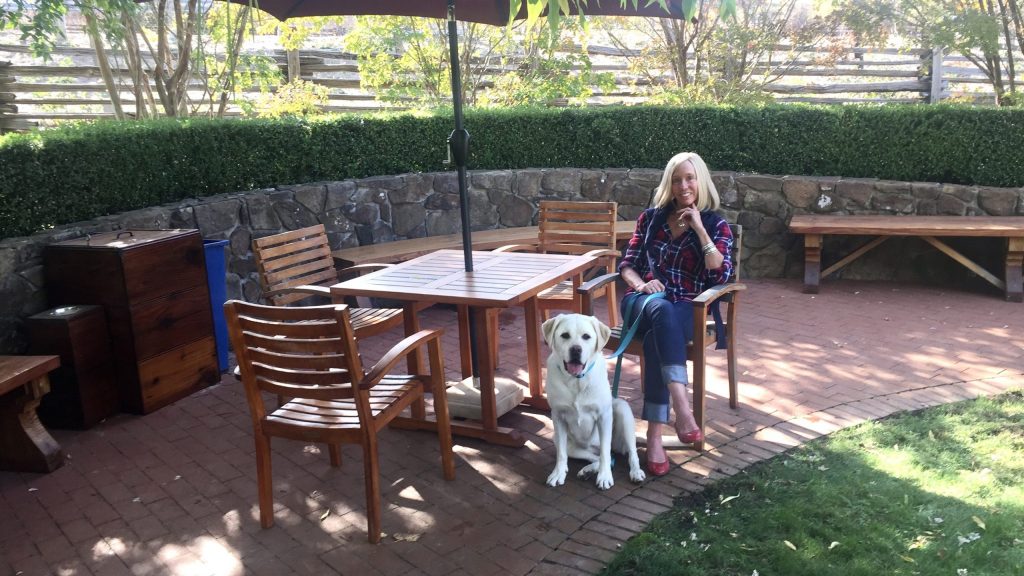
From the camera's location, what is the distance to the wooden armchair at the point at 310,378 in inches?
130

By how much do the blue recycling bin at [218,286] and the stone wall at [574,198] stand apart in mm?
467

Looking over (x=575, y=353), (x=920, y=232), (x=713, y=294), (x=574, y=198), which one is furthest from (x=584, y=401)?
(x=574, y=198)

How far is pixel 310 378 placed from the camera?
338cm

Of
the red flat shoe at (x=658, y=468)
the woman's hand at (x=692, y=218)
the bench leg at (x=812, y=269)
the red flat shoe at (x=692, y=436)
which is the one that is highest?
the woman's hand at (x=692, y=218)

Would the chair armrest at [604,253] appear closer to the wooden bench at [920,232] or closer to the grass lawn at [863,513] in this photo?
the grass lawn at [863,513]

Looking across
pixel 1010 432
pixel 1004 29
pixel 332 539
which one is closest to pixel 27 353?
pixel 332 539

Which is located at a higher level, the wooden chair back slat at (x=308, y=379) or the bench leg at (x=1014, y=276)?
the wooden chair back slat at (x=308, y=379)

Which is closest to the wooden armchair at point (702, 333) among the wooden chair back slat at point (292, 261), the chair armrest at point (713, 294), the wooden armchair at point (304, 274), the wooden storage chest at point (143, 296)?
the chair armrest at point (713, 294)

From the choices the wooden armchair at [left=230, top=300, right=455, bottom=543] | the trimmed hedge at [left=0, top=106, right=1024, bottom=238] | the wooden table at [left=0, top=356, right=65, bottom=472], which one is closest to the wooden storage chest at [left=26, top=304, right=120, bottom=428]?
the wooden table at [left=0, top=356, right=65, bottom=472]

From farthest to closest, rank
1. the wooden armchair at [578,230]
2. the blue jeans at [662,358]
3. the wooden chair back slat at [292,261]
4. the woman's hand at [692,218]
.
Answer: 1. the wooden armchair at [578,230]
2. the wooden chair back slat at [292,261]
3. the woman's hand at [692,218]
4. the blue jeans at [662,358]

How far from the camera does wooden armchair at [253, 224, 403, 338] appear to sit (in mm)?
4840

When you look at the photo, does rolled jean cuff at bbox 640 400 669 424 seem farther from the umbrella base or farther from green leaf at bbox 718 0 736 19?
green leaf at bbox 718 0 736 19

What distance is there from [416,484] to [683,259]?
5.76ft

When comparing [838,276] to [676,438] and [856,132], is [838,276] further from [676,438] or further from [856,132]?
[676,438]
